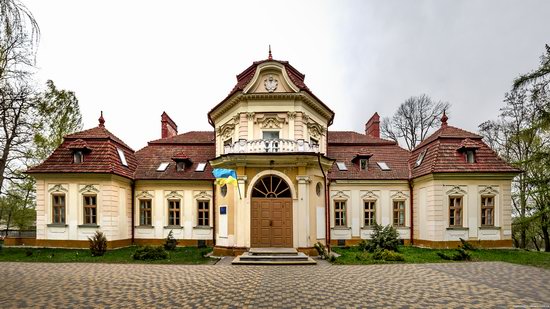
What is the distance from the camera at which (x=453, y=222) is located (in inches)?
759

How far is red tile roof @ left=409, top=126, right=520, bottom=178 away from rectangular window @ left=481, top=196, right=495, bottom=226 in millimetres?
1640

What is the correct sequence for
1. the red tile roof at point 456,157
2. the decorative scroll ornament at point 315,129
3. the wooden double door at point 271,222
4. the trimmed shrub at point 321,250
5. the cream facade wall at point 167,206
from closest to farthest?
the trimmed shrub at point 321,250
the wooden double door at point 271,222
the decorative scroll ornament at point 315,129
the red tile roof at point 456,157
the cream facade wall at point 167,206

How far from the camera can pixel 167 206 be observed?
21469 millimetres

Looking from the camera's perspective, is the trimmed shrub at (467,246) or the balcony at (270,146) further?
the trimmed shrub at (467,246)

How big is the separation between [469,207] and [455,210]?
76cm

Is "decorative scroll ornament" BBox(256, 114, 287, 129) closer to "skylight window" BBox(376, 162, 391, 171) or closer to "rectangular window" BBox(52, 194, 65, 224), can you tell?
"skylight window" BBox(376, 162, 391, 171)

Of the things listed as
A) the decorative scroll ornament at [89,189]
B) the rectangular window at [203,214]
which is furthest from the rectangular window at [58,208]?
the rectangular window at [203,214]

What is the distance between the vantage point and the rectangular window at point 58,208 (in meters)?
19.4

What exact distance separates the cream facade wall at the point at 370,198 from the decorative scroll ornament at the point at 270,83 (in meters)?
7.48

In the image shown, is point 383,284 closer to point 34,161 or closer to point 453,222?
point 453,222

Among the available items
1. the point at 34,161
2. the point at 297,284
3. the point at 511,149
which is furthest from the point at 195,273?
the point at 511,149

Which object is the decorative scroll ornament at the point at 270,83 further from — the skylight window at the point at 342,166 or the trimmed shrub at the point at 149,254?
the trimmed shrub at the point at 149,254

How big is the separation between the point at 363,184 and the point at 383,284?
12.2 m

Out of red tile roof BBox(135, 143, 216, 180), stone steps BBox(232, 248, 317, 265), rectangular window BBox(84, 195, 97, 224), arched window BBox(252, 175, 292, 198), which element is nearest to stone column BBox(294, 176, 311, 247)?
arched window BBox(252, 175, 292, 198)
